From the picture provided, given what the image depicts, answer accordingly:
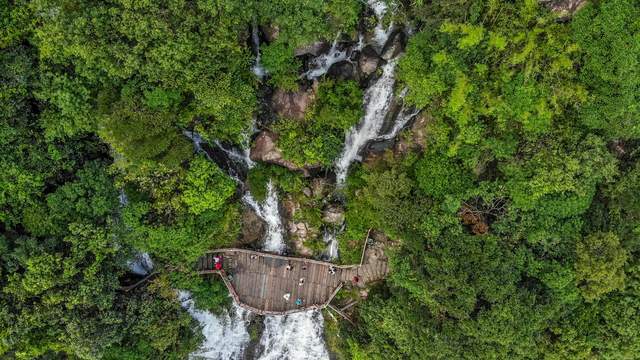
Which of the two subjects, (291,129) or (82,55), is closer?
(82,55)

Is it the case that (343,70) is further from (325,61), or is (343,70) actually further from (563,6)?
(563,6)

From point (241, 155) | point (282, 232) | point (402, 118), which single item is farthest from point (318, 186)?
point (402, 118)

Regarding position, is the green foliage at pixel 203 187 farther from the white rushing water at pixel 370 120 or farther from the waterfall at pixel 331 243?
the waterfall at pixel 331 243

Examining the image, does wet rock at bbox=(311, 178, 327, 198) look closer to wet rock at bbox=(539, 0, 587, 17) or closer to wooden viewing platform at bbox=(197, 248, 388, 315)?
wooden viewing platform at bbox=(197, 248, 388, 315)

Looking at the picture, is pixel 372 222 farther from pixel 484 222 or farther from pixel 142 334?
pixel 142 334

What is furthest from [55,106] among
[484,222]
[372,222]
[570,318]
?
[570,318]

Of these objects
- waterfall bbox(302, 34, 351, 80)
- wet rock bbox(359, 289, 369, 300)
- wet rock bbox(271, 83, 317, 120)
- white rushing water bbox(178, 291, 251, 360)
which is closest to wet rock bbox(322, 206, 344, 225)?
wet rock bbox(359, 289, 369, 300)
